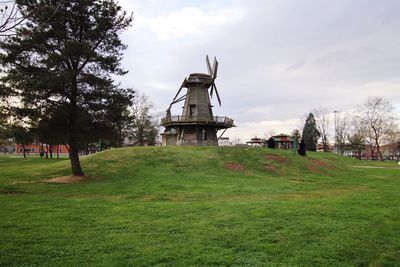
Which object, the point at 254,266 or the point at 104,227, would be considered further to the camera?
the point at 104,227

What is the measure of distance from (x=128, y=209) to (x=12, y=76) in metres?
12.6

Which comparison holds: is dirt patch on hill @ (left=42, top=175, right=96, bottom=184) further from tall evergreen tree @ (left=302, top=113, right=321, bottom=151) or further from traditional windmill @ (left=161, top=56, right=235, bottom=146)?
tall evergreen tree @ (left=302, top=113, right=321, bottom=151)

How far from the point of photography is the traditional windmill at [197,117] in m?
38.7

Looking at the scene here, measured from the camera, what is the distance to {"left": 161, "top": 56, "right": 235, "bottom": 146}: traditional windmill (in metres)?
38.7

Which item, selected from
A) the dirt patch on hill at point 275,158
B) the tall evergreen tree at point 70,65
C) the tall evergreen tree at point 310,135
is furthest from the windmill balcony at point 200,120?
the tall evergreen tree at point 310,135

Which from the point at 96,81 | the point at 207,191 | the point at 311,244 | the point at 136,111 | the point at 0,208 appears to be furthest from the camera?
the point at 136,111

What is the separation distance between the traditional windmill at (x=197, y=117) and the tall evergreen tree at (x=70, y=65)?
1663cm

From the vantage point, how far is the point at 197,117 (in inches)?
1529

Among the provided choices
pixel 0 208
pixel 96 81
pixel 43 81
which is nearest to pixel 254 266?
pixel 0 208

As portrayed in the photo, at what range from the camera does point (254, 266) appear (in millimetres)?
5773

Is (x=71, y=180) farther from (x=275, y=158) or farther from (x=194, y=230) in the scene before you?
(x=275, y=158)

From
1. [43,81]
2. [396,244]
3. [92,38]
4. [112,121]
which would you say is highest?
[92,38]

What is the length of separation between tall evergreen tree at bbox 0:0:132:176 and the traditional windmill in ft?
54.6

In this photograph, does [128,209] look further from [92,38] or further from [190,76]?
[190,76]
